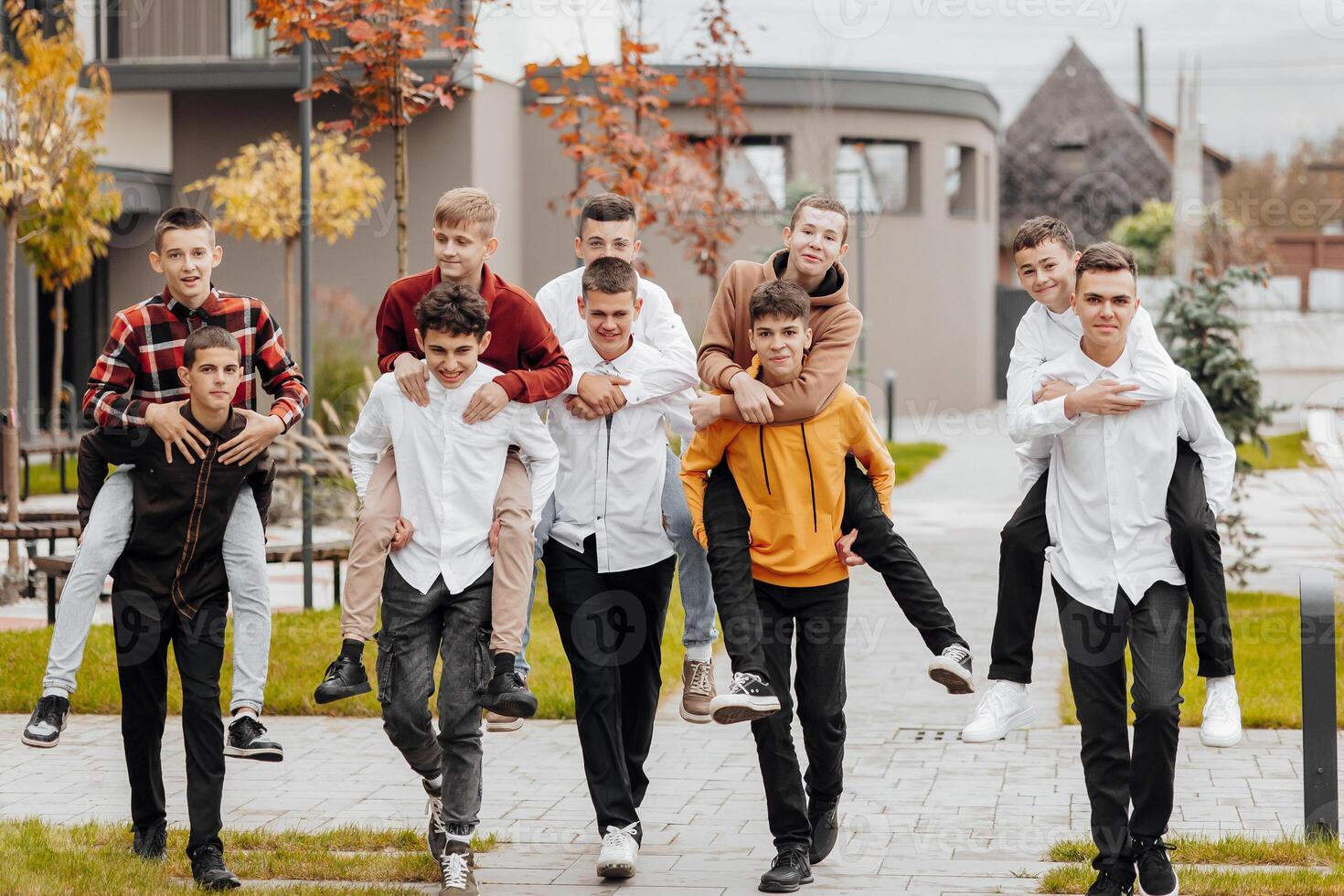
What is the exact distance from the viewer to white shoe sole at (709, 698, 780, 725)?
491 cm

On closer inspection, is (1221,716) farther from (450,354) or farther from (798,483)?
(450,354)

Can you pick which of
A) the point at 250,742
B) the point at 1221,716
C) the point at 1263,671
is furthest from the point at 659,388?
the point at 1263,671

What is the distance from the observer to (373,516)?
507cm

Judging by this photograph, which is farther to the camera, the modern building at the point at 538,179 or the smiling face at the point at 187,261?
the modern building at the point at 538,179

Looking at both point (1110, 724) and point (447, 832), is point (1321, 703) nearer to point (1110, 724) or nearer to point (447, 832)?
point (1110, 724)

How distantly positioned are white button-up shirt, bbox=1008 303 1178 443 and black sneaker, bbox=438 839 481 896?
6.89ft

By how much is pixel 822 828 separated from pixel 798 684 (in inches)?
20.5

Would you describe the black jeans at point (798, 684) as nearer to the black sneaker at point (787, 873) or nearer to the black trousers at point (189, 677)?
the black sneaker at point (787, 873)

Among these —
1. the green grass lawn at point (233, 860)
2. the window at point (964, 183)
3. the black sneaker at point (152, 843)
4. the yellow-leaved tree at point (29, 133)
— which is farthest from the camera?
the window at point (964, 183)

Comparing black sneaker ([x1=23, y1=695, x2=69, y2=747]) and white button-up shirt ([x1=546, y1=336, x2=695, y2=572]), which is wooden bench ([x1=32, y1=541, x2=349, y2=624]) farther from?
white button-up shirt ([x1=546, y1=336, x2=695, y2=572])

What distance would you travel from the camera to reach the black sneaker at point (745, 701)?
492cm

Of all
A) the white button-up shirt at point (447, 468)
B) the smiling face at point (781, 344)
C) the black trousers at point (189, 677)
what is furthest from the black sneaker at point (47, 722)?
the smiling face at point (781, 344)

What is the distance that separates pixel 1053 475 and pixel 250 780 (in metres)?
3.60

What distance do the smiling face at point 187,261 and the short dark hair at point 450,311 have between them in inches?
30.9
